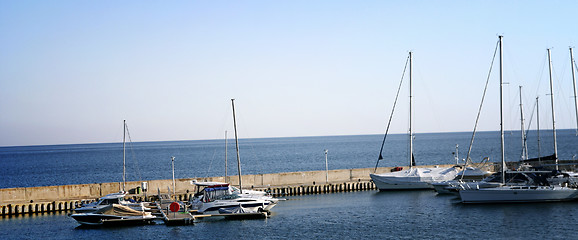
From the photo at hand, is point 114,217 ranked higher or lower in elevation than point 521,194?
lower

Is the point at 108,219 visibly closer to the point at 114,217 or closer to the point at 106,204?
the point at 114,217

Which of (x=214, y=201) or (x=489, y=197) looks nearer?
(x=214, y=201)

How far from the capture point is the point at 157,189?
180 feet

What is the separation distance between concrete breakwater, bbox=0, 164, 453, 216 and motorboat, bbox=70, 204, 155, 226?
7.26 metres

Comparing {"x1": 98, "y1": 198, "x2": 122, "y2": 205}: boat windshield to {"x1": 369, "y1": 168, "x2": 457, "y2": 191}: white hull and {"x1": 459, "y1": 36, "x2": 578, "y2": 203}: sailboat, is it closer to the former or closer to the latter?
{"x1": 369, "y1": 168, "x2": 457, "y2": 191}: white hull

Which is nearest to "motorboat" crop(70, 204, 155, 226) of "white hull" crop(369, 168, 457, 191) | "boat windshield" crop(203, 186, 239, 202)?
"boat windshield" crop(203, 186, 239, 202)

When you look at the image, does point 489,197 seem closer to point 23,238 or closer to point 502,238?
point 502,238

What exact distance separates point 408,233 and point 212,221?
45.9ft

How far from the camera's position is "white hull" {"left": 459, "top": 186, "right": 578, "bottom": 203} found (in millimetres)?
48344

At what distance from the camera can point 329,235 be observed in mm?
38094

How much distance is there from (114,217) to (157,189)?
1178 cm

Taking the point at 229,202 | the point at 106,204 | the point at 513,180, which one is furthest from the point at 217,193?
the point at 513,180

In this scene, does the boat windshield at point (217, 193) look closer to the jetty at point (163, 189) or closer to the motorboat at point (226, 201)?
the motorboat at point (226, 201)

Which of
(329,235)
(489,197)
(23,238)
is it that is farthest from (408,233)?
(23,238)
